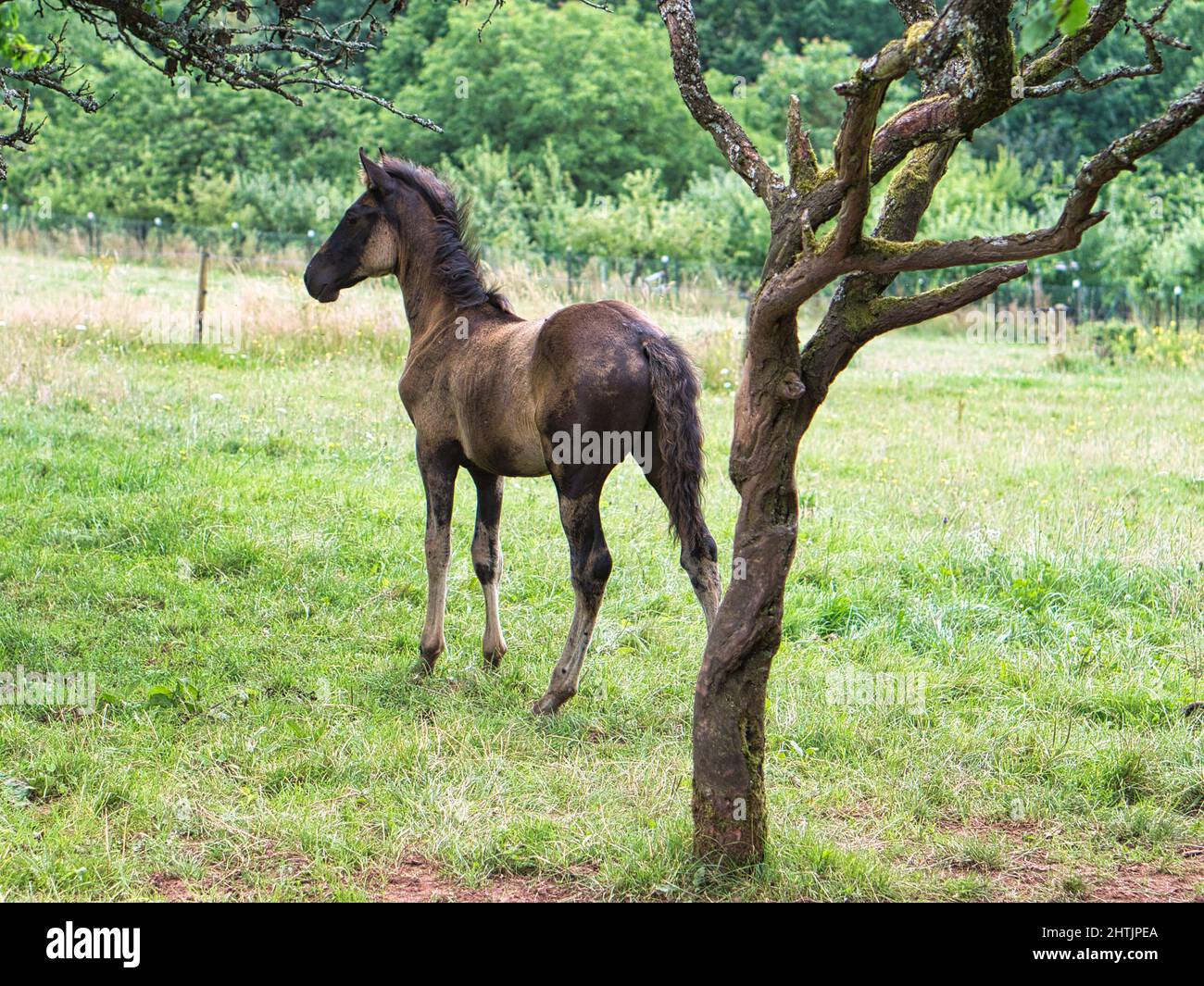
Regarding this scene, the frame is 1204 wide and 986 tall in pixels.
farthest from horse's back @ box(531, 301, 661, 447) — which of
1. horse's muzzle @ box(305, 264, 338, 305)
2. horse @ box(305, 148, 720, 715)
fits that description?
horse's muzzle @ box(305, 264, 338, 305)

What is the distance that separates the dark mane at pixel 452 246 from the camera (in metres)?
6.67

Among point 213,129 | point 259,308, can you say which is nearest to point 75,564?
point 259,308

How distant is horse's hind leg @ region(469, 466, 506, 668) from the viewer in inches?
250

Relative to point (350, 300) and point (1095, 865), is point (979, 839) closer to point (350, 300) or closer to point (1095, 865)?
point (1095, 865)

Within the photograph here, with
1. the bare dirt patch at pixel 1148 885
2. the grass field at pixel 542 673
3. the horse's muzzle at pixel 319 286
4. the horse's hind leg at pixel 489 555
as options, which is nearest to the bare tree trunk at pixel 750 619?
the grass field at pixel 542 673

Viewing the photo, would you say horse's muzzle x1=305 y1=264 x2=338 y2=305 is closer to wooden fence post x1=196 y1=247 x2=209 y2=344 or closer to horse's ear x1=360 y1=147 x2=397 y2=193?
horse's ear x1=360 y1=147 x2=397 y2=193

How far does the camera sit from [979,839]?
14.8 feet

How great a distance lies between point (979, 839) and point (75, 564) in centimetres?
556

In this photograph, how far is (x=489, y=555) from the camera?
6.42 m

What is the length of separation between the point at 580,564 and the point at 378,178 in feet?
8.52

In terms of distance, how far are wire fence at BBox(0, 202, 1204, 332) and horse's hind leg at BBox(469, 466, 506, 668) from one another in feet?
40.5

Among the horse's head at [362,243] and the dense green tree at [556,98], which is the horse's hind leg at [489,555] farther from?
the dense green tree at [556,98]

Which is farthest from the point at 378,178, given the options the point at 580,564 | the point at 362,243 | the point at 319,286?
the point at 580,564

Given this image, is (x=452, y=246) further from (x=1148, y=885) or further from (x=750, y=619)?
(x=1148, y=885)
